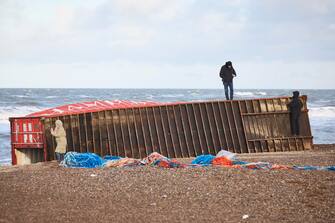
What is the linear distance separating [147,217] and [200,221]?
3.76 ft

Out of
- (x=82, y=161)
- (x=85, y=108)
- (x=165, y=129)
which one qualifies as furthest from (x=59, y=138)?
(x=165, y=129)

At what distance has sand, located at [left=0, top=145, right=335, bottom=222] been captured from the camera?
31.4ft

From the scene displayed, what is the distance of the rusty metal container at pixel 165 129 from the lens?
19.6m

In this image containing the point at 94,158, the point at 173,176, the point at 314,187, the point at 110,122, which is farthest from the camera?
the point at 110,122

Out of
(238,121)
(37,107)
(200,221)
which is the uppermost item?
(37,107)

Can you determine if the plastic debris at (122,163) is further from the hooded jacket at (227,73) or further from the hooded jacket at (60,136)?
the hooded jacket at (227,73)

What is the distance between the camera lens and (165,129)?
20.6 meters

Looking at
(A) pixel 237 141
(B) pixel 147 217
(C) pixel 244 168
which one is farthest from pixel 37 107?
(B) pixel 147 217

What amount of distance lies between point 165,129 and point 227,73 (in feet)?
14.8

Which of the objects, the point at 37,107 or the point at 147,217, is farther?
the point at 37,107

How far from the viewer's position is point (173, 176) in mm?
13523

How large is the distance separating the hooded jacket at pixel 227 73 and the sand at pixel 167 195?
878 centimetres

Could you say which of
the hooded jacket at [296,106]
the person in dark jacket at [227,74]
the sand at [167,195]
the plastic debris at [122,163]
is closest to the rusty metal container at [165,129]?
the hooded jacket at [296,106]

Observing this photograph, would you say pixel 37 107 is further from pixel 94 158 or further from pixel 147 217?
pixel 147 217
